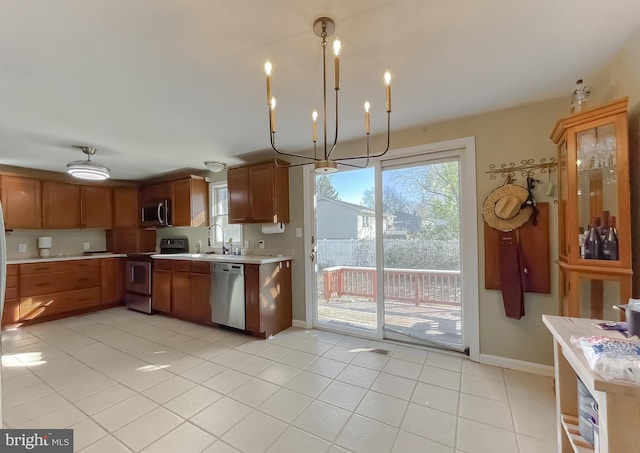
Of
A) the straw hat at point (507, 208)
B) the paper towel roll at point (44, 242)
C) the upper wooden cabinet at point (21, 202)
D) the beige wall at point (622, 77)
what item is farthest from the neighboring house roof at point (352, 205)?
the paper towel roll at point (44, 242)

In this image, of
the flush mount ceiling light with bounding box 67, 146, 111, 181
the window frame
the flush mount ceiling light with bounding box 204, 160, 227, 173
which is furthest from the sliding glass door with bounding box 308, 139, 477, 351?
the flush mount ceiling light with bounding box 67, 146, 111, 181

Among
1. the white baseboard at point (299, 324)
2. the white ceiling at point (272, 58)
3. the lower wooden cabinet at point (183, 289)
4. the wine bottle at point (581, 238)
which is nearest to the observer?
the white ceiling at point (272, 58)

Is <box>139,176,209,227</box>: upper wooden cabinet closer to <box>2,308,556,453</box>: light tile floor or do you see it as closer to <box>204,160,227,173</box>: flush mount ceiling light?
<box>204,160,227,173</box>: flush mount ceiling light

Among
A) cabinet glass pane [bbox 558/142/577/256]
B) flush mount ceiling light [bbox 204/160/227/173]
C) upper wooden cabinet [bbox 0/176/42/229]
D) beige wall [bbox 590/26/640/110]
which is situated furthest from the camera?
flush mount ceiling light [bbox 204/160/227/173]

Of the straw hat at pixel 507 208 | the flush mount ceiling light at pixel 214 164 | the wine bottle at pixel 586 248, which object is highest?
the flush mount ceiling light at pixel 214 164

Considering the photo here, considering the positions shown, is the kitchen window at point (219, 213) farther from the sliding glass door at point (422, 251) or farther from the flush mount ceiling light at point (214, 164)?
the sliding glass door at point (422, 251)

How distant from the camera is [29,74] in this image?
1793mm

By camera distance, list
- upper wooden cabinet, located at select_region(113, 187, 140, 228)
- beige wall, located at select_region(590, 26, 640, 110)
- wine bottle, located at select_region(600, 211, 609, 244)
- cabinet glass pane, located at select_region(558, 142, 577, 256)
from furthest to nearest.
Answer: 1. upper wooden cabinet, located at select_region(113, 187, 140, 228)
2. cabinet glass pane, located at select_region(558, 142, 577, 256)
3. wine bottle, located at select_region(600, 211, 609, 244)
4. beige wall, located at select_region(590, 26, 640, 110)

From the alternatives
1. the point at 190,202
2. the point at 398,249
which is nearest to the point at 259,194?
the point at 190,202

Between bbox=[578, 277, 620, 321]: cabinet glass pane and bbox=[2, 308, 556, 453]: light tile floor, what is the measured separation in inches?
27.5

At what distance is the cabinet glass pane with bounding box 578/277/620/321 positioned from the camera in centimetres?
176

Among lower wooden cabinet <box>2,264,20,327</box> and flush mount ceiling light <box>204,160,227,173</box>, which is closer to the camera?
lower wooden cabinet <box>2,264,20,327</box>

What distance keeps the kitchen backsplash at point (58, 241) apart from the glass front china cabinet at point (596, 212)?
6555 millimetres

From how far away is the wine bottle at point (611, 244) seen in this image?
167 centimetres
